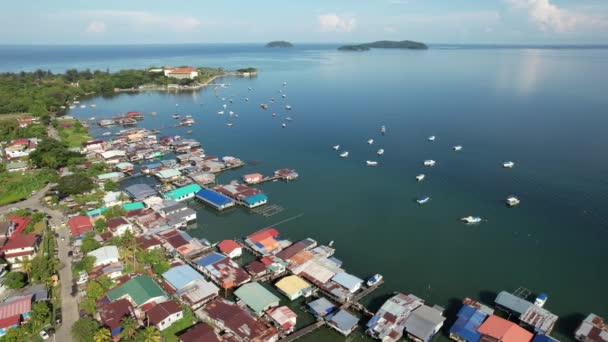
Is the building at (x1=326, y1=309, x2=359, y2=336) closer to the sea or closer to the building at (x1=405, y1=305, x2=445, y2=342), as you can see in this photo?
the sea

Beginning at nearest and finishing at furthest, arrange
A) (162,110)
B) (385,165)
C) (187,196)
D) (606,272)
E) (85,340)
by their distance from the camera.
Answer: (85,340) < (606,272) < (187,196) < (385,165) < (162,110)

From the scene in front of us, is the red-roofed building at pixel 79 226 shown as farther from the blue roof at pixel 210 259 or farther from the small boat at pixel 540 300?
the small boat at pixel 540 300

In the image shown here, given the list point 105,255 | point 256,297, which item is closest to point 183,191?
point 105,255

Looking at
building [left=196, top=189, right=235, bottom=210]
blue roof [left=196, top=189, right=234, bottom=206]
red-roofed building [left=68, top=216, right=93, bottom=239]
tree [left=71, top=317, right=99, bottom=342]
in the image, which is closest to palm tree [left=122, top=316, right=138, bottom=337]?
tree [left=71, top=317, right=99, bottom=342]

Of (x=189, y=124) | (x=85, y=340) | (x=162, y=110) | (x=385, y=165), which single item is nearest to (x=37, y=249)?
(x=85, y=340)

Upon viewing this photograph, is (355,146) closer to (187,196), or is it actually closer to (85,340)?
(187,196)

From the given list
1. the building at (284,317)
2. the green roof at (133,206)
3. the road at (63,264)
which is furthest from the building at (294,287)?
the green roof at (133,206)

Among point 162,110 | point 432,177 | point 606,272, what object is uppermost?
point 162,110

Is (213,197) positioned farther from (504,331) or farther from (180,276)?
(504,331)
